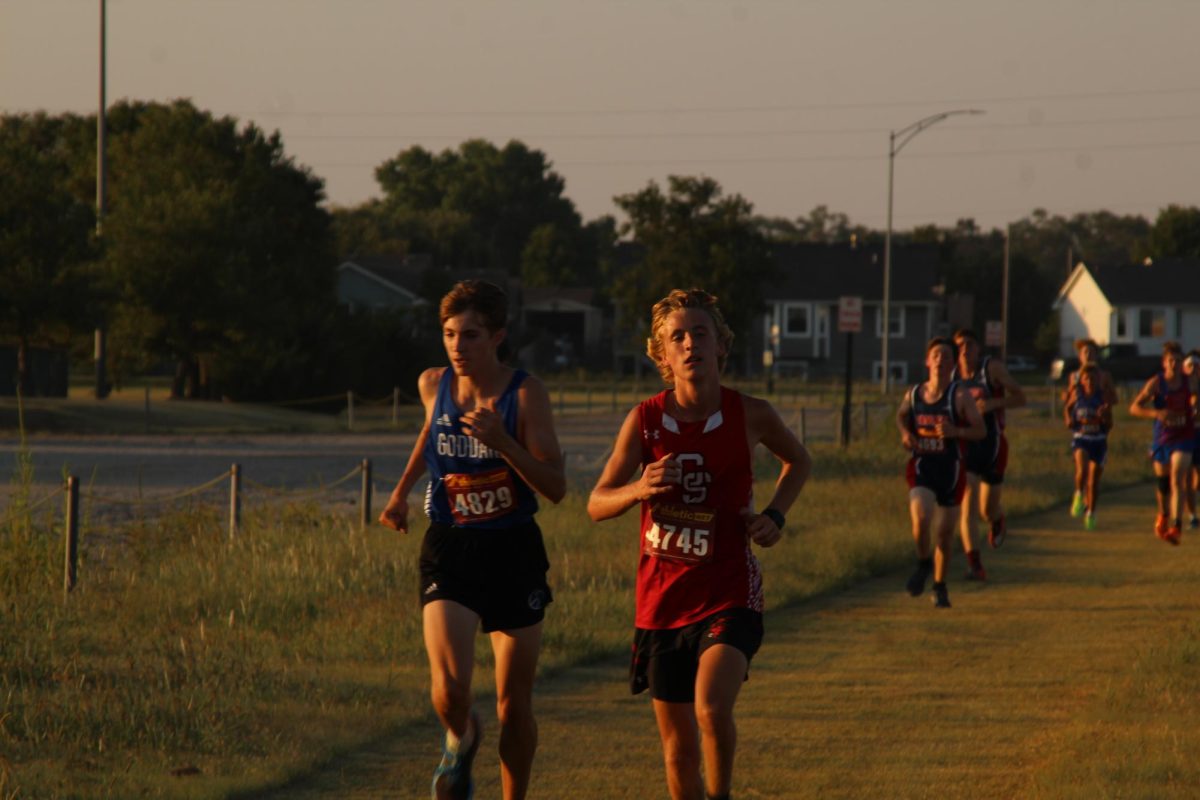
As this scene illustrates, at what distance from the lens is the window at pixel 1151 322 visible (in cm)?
9681

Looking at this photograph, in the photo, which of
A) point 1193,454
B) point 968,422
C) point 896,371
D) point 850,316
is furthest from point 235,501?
point 896,371

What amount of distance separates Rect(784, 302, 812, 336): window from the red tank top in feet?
274

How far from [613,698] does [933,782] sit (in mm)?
2488

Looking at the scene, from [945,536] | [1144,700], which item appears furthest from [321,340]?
[1144,700]

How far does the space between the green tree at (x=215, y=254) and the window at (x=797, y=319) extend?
1462 inches

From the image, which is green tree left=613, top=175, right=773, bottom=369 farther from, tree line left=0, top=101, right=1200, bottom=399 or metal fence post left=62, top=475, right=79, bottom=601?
metal fence post left=62, top=475, right=79, bottom=601

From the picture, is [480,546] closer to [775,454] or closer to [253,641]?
[775,454]

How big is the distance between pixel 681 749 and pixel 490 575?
0.99m

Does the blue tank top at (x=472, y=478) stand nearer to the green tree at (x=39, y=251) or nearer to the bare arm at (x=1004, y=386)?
the bare arm at (x=1004, y=386)

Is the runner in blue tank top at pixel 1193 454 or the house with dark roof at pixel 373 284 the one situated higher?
the house with dark roof at pixel 373 284

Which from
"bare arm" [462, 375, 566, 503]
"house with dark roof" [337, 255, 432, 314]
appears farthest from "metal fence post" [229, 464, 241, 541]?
"house with dark roof" [337, 255, 432, 314]

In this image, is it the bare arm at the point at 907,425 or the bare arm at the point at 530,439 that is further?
the bare arm at the point at 907,425

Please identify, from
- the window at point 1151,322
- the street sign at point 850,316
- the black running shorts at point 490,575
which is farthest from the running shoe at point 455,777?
the window at point 1151,322

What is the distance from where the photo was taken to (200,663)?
9.09 meters
